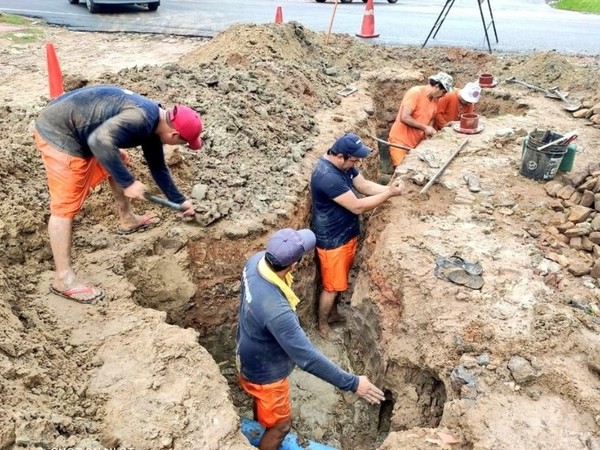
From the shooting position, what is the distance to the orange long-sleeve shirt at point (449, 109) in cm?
750

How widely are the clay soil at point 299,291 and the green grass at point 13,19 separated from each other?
579cm

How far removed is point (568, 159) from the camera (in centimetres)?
592

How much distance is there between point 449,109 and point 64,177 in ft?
18.1

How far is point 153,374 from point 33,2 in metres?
15.2

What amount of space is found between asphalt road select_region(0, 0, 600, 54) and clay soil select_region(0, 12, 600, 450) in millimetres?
4893

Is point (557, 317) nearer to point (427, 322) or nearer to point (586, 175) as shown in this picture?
point (427, 322)

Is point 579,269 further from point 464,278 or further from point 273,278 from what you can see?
point 273,278

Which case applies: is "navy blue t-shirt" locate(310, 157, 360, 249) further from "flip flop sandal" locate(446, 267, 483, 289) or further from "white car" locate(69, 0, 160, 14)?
"white car" locate(69, 0, 160, 14)

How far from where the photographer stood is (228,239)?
494cm

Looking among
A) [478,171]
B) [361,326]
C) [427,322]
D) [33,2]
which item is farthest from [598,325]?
[33,2]

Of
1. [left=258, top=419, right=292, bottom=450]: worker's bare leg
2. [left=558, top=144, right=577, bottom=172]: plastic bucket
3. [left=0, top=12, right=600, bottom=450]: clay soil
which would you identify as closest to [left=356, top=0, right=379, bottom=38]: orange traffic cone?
[left=0, top=12, right=600, bottom=450]: clay soil

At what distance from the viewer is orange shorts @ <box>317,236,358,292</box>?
5598mm

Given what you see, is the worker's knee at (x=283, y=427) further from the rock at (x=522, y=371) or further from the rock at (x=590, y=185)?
the rock at (x=590, y=185)

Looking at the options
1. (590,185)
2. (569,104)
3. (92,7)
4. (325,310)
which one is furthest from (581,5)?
(325,310)
